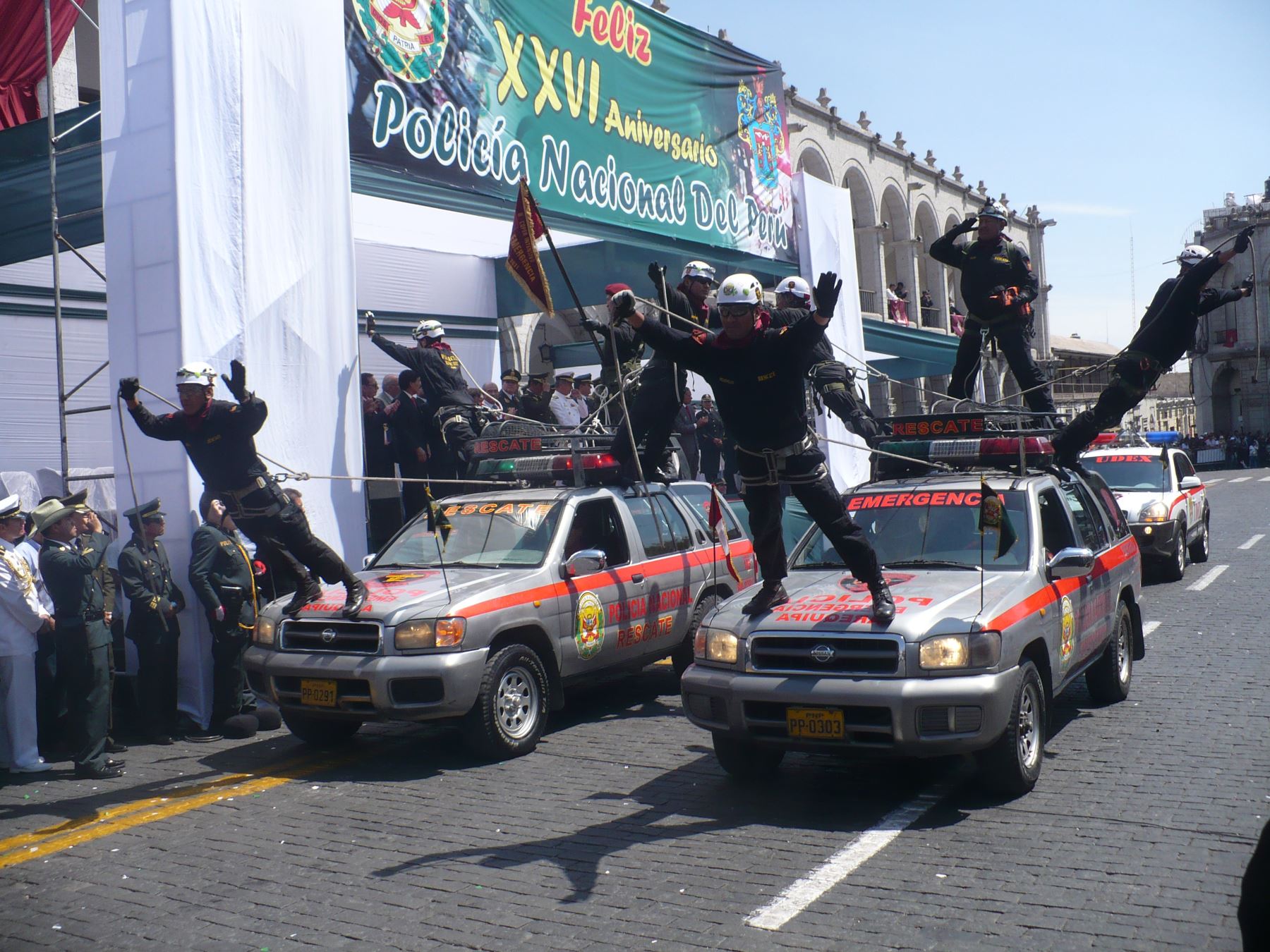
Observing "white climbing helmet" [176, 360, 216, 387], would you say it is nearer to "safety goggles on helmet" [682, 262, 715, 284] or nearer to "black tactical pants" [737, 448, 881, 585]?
"black tactical pants" [737, 448, 881, 585]

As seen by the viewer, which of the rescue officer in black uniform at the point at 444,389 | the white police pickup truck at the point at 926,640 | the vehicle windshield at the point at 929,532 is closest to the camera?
the white police pickup truck at the point at 926,640

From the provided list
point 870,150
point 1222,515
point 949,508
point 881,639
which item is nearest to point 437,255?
point 949,508

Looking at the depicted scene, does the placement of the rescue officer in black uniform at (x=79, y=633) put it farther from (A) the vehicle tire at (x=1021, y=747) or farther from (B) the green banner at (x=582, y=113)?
(A) the vehicle tire at (x=1021, y=747)

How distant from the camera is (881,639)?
5.93 meters

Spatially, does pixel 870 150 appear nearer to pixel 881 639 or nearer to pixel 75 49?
pixel 75 49

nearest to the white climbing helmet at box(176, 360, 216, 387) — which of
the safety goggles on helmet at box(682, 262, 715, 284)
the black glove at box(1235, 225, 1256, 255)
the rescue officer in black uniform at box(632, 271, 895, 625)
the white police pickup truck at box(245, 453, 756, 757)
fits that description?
the white police pickup truck at box(245, 453, 756, 757)

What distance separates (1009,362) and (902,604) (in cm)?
502

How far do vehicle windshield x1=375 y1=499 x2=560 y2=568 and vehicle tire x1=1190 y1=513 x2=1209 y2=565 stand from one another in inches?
436

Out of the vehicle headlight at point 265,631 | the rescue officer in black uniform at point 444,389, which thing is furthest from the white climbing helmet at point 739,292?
the rescue officer in black uniform at point 444,389

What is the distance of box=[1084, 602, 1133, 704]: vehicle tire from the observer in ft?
26.5

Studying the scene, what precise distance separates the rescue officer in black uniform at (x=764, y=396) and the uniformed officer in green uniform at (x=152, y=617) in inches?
183

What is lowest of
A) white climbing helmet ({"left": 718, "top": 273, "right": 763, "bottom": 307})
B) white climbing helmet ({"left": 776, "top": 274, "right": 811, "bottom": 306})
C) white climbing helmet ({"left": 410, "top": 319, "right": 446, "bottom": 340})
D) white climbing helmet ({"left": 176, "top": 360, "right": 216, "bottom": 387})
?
white climbing helmet ({"left": 176, "top": 360, "right": 216, "bottom": 387})

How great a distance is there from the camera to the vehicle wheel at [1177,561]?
14.2m

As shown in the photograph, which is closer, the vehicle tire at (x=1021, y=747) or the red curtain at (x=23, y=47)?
the vehicle tire at (x=1021, y=747)
